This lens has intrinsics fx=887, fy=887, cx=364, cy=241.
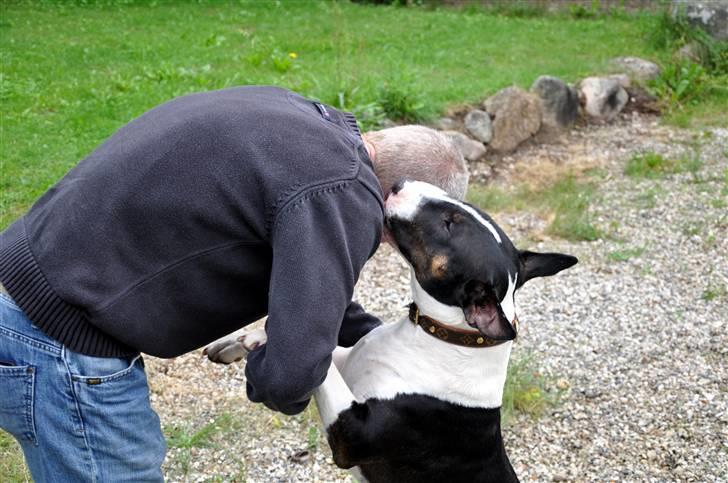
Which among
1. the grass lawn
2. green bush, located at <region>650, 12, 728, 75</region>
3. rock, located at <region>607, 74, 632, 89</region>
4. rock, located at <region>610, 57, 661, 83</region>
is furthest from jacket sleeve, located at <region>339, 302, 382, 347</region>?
green bush, located at <region>650, 12, 728, 75</region>

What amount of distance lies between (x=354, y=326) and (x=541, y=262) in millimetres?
727

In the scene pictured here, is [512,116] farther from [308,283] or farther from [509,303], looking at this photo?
[308,283]

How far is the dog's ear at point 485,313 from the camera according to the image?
2.74 meters

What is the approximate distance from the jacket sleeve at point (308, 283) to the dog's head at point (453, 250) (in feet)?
2.06

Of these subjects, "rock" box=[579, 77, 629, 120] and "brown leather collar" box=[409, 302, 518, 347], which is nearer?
"brown leather collar" box=[409, 302, 518, 347]

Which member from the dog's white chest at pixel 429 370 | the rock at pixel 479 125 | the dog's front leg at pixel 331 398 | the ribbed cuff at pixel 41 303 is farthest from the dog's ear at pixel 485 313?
the rock at pixel 479 125

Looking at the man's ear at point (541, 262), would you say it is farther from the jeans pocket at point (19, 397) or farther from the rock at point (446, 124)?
the rock at point (446, 124)

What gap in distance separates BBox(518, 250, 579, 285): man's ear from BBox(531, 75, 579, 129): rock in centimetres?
617

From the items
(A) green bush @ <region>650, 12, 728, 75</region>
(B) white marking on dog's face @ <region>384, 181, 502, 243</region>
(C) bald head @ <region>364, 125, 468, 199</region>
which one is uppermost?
(C) bald head @ <region>364, 125, 468, 199</region>

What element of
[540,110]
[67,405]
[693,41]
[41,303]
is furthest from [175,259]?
[693,41]

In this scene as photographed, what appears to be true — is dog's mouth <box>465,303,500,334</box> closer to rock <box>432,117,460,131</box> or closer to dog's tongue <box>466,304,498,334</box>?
dog's tongue <box>466,304,498,334</box>

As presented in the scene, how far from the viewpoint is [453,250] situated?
292 cm

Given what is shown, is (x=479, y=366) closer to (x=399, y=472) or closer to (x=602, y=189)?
(x=399, y=472)

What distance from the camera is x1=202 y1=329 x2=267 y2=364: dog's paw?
120 inches
